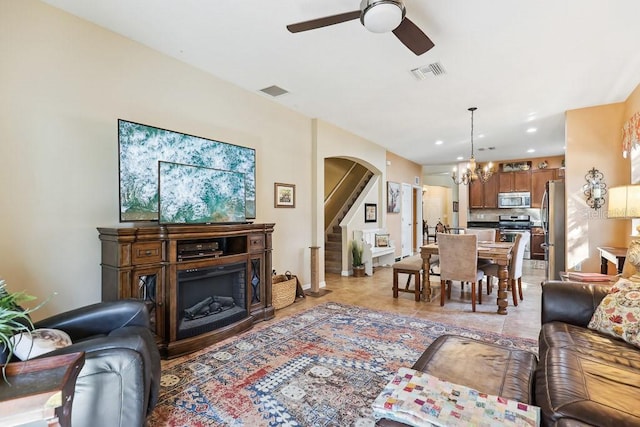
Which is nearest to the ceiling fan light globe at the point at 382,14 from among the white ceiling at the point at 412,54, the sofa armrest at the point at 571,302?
the white ceiling at the point at 412,54

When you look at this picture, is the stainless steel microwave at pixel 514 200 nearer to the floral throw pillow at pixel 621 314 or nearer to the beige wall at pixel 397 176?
the beige wall at pixel 397 176

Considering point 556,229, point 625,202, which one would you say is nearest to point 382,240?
point 556,229

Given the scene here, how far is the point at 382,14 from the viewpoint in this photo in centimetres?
187

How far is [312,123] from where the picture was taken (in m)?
5.00

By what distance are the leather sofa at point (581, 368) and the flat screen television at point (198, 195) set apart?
2793 millimetres

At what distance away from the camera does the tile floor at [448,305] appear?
340cm

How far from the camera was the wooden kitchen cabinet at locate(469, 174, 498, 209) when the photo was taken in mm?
8742

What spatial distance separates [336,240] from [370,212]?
0.99 metres

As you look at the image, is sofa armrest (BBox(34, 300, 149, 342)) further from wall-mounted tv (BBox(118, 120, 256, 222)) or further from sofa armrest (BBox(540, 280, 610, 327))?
sofa armrest (BBox(540, 280, 610, 327))

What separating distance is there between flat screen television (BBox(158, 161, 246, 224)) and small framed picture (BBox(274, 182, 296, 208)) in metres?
0.92

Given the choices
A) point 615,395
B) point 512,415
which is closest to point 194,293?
point 512,415

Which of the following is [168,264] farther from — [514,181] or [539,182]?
[539,182]

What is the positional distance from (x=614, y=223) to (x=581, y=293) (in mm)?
3124

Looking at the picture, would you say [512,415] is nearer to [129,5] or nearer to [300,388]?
[300,388]
